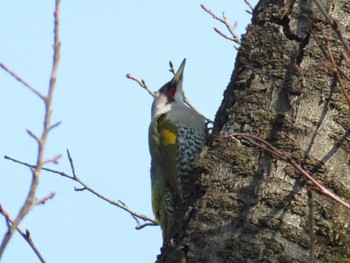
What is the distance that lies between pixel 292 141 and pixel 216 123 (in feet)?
2.07

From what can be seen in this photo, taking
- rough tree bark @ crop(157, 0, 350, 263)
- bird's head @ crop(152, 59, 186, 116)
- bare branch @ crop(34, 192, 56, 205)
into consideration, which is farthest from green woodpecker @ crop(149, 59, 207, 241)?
bare branch @ crop(34, 192, 56, 205)

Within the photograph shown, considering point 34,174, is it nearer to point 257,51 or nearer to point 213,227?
point 213,227

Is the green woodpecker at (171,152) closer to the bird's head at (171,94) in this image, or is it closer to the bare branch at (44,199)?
the bird's head at (171,94)

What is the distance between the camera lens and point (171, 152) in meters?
5.49

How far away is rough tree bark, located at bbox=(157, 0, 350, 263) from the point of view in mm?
3131

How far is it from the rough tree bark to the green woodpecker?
4.46ft

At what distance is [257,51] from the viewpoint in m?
3.81

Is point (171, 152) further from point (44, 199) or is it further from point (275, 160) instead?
point (44, 199)

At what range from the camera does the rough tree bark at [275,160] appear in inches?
123

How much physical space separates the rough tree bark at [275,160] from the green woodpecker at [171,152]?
1.36 meters

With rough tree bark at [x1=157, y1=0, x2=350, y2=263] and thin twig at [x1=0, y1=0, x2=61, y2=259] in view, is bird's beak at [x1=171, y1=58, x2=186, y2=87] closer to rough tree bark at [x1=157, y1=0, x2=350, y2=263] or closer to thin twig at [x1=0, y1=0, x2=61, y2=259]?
rough tree bark at [x1=157, y1=0, x2=350, y2=263]

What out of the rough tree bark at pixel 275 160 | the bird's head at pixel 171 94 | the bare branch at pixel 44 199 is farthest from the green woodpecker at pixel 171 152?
the bare branch at pixel 44 199

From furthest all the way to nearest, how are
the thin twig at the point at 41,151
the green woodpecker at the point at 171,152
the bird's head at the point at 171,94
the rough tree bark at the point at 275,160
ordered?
1. the bird's head at the point at 171,94
2. the green woodpecker at the point at 171,152
3. the rough tree bark at the point at 275,160
4. the thin twig at the point at 41,151

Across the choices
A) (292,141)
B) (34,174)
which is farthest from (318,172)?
(34,174)
